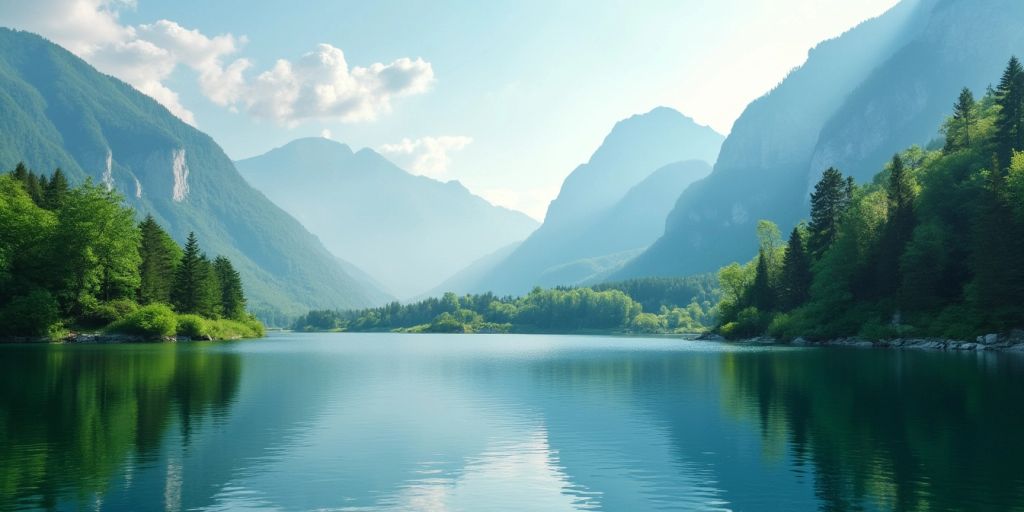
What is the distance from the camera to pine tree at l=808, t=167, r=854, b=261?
123 meters

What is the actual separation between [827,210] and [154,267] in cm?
11714

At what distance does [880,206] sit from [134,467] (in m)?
114

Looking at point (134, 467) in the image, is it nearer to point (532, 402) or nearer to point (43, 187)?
point (532, 402)

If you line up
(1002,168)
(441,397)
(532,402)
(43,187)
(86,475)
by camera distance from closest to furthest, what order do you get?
(86,475)
(532,402)
(441,397)
(1002,168)
(43,187)

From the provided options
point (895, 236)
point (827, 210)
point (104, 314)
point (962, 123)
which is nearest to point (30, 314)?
point (104, 314)

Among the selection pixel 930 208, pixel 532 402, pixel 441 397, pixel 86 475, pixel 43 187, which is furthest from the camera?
pixel 43 187

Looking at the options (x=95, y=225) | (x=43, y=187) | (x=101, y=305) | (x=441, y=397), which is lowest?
(x=441, y=397)

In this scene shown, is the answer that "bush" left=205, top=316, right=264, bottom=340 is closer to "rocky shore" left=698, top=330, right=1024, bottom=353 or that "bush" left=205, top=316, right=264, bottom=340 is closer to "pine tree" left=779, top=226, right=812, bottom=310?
"rocky shore" left=698, top=330, right=1024, bottom=353

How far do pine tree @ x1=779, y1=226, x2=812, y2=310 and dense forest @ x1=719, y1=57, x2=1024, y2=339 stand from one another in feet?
0.57

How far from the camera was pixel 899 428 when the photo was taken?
1212 inches

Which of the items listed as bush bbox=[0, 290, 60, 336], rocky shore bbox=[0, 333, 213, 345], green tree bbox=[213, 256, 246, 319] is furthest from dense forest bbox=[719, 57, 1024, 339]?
green tree bbox=[213, 256, 246, 319]

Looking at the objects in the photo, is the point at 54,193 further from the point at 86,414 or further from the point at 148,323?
the point at 86,414

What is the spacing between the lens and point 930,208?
325 ft

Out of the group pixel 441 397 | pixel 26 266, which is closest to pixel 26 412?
pixel 441 397
